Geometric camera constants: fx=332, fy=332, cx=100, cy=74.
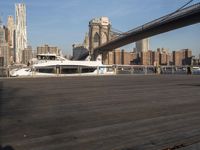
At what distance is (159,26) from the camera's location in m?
59.4

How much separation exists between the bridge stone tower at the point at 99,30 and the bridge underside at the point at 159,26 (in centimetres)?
1891

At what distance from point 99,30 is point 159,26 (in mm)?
41259

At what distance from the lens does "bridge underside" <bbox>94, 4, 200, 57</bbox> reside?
5171 cm

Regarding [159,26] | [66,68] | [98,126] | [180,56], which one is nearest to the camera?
[98,126]

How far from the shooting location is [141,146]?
175 inches

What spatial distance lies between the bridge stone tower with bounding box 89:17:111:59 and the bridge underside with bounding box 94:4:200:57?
62.1ft

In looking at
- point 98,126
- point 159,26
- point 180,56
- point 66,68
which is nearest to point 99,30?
point 180,56

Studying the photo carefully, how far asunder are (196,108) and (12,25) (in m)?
149

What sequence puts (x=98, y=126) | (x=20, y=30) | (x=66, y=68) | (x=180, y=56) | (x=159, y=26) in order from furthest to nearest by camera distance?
(x=20, y=30), (x=180, y=56), (x=159, y=26), (x=66, y=68), (x=98, y=126)

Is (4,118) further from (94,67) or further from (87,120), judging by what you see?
(94,67)

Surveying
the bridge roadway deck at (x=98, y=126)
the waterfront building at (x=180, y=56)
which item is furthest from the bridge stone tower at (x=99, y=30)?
the bridge roadway deck at (x=98, y=126)

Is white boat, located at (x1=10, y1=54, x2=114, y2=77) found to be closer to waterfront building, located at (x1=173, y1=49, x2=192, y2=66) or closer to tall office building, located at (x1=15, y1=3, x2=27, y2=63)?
waterfront building, located at (x1=173, y1=49, x2=192, y2=66)

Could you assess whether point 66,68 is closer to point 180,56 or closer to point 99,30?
point 99,30

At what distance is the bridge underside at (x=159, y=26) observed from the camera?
51709 mm
